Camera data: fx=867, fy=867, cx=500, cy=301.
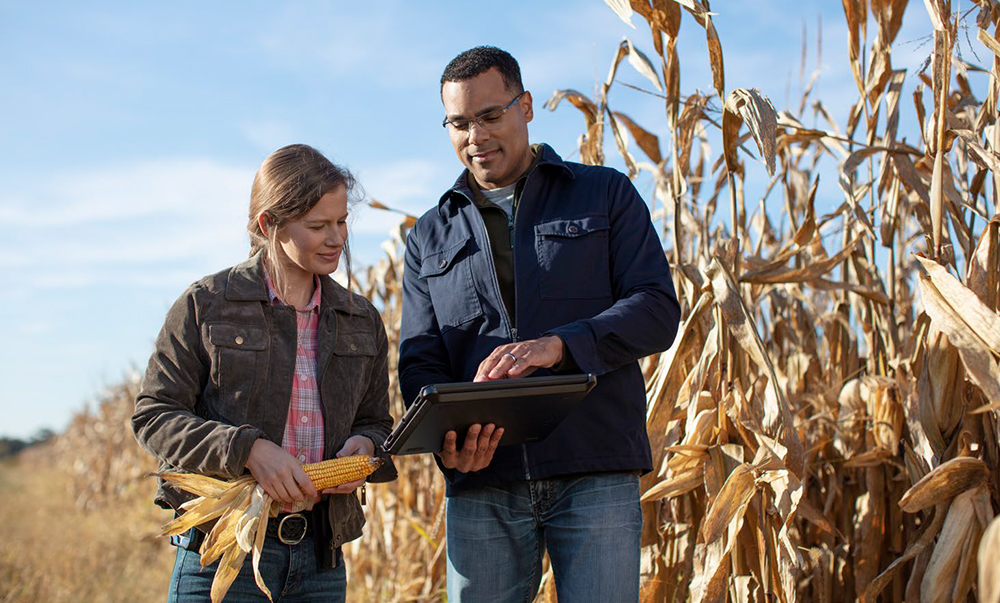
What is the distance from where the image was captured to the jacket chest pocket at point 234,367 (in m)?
1.85

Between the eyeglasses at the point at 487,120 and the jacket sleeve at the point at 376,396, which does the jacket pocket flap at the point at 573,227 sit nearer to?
the eyeglasses at the point at 487,120

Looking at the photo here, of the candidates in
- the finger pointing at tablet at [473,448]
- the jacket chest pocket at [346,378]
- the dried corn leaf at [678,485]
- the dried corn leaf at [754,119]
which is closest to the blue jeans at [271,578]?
the jacket chest pocket at [346,378]

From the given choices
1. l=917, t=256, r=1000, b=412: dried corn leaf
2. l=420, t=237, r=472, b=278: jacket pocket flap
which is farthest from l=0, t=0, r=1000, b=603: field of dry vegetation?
l=420, t=237, r=472, b=278: jacket pocket flap

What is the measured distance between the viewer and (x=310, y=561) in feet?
6.21

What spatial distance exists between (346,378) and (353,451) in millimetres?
180

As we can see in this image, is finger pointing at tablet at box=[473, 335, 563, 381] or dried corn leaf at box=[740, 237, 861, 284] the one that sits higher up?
dried corn leaf at box=[740, 237, 861, 284]

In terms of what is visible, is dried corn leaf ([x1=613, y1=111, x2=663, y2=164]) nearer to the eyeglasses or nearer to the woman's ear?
the eyeglasses

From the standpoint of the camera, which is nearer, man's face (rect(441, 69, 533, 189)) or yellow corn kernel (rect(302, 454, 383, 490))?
yellow corn kernel (rect(302, 454, 383, 490))

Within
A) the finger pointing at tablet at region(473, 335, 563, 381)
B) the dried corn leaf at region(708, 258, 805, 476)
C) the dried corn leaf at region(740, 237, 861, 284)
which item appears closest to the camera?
the finger pointing at tablet at region(473, 335, 563, 381)

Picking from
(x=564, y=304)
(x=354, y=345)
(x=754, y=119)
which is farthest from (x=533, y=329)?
(x=754, y=119)

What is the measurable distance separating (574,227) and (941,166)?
3.10 ft

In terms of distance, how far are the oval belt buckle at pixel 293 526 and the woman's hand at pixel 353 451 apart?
0.29 ft

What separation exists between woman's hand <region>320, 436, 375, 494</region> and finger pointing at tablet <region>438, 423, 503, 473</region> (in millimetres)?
218

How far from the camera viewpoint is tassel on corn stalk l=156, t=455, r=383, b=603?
1.72 m
